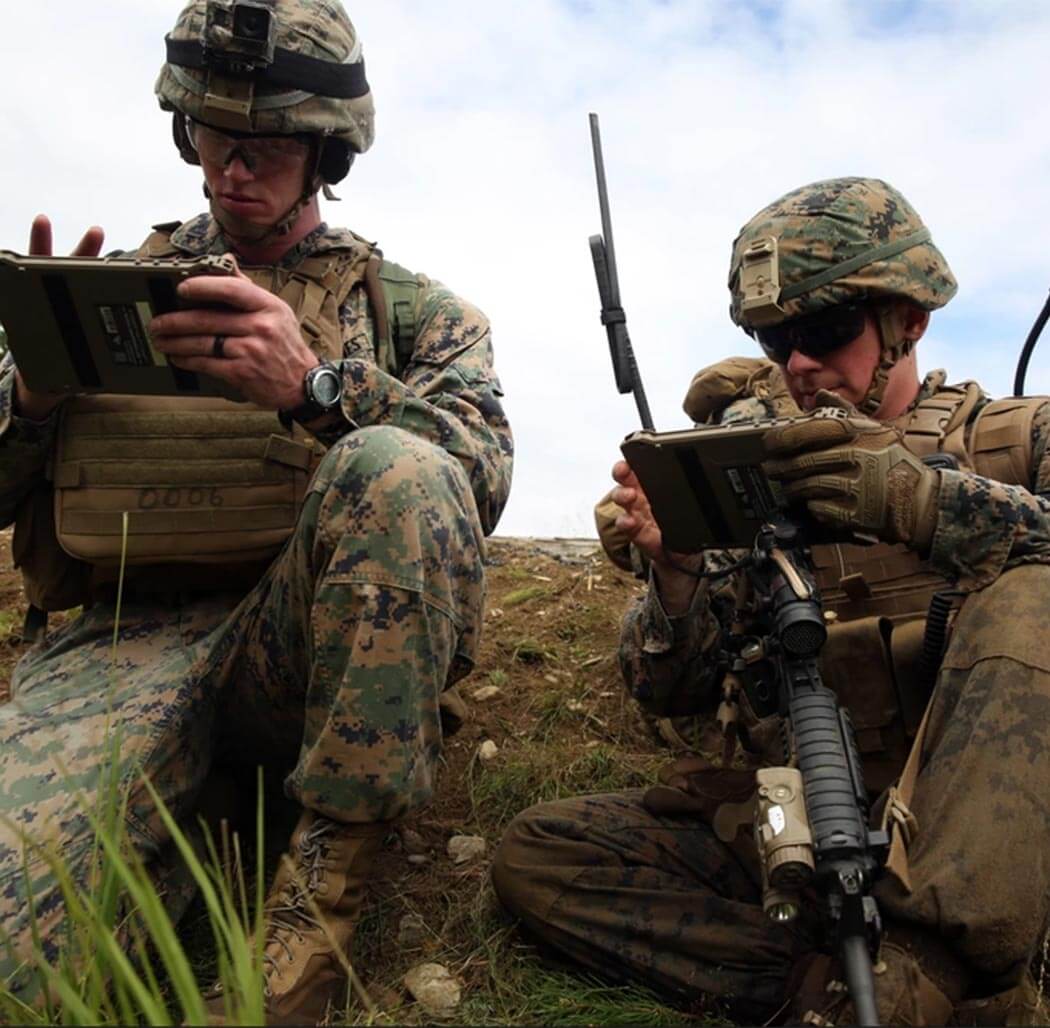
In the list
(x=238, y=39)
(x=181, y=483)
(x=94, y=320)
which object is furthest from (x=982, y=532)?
(x=238, y=39)

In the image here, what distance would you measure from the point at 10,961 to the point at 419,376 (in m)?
1.65

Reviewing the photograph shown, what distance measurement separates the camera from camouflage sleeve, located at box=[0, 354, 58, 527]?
295cm

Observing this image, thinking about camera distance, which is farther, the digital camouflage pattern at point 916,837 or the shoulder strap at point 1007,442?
the shoulder strap at point 1007,442

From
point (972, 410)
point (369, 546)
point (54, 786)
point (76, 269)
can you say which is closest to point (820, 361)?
point (972, 410)

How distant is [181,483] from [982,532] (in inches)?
71.6

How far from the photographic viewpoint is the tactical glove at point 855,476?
2512mm

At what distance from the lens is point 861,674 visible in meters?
2.91

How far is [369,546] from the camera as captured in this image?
2402mm

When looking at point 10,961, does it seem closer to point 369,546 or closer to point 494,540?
point 369,546

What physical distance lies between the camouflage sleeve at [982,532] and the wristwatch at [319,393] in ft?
4.32

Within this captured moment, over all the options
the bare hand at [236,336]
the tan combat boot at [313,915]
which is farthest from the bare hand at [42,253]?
the tan combat boot at [313,915]

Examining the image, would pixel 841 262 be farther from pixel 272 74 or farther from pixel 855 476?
pixel 272 74

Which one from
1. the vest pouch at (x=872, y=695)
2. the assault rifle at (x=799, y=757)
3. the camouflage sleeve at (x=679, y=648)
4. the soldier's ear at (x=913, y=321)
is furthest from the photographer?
the soldier's ear at (x=913, y=321)

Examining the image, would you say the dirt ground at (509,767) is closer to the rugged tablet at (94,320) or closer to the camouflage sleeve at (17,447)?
the camouflage sleeve at (17,447)
